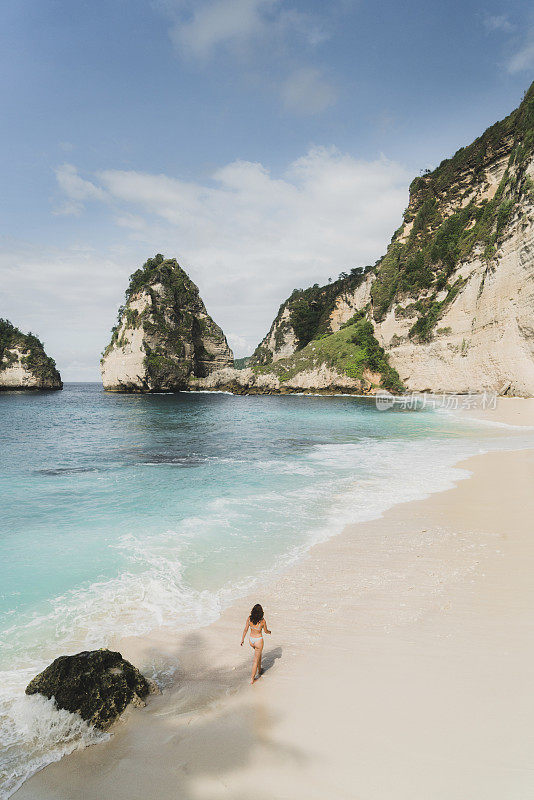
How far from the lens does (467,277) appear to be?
49.1 metres

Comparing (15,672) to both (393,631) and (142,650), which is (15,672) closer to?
(142,650)

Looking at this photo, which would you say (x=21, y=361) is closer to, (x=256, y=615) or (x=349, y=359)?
(x=349, y=359)

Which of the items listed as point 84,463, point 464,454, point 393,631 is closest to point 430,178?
point 464,454

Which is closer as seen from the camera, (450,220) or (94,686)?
(94,686)

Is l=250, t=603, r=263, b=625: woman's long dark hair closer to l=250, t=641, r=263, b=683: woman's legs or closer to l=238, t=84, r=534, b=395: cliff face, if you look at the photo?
l=250, t=641, r=263, b=683: woman's legs

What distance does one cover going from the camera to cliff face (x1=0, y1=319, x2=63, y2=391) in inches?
3374

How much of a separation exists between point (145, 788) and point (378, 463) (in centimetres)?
1399

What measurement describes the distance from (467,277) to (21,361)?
309 ft

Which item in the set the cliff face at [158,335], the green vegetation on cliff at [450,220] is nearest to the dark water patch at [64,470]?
the green vegetation on cliff at [450,220]

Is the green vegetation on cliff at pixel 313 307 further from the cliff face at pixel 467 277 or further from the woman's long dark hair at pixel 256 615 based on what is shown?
the woman's long dark hair at pixel 256 615

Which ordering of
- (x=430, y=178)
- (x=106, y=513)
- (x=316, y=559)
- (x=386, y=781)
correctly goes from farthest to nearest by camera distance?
(x=430, y=178), (x=106, y=513), (x=316, y=559), (x=386, y=781)

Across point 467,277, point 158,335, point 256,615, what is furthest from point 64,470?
point 158,335

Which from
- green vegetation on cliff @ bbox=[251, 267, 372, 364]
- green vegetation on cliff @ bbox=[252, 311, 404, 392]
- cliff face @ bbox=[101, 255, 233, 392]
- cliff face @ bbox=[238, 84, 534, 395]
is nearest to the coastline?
cliff face @ bbox=[238, 84, 534, 395]

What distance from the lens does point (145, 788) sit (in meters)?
2.84
